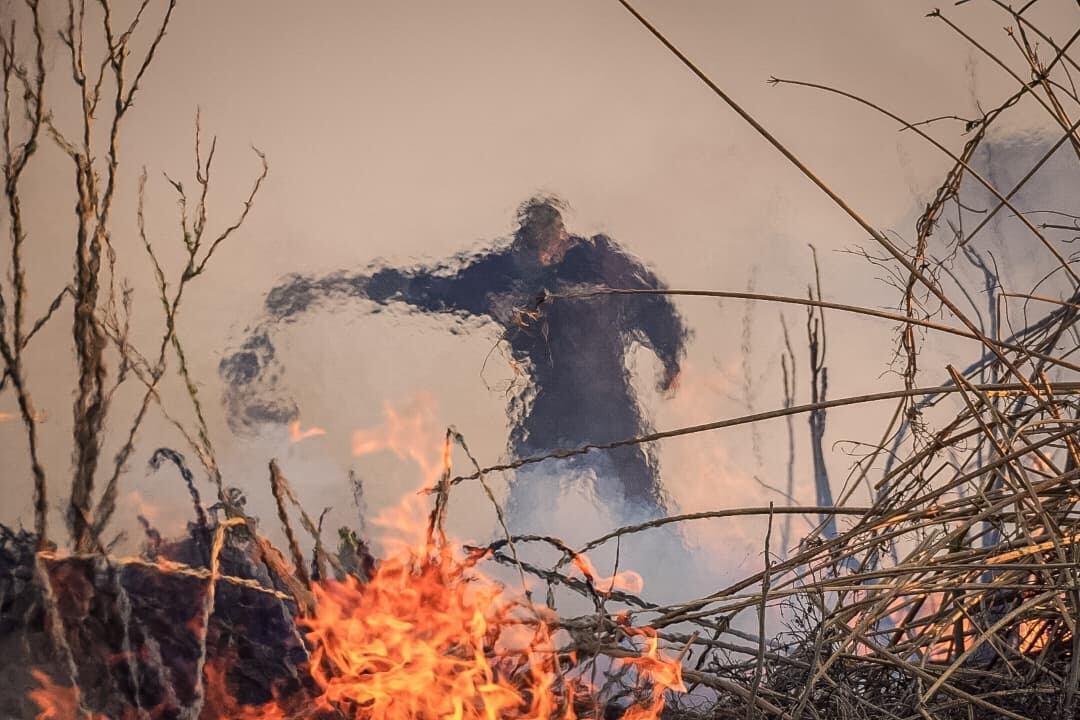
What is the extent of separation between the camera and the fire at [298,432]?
49.5 inches

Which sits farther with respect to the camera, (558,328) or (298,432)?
(558,328)

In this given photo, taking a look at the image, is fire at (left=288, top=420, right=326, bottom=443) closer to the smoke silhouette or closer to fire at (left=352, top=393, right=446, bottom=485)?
fire at (left=352, top=393, right=446, bottom=485)

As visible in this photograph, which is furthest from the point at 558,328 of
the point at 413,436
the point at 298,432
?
the point at 298,432

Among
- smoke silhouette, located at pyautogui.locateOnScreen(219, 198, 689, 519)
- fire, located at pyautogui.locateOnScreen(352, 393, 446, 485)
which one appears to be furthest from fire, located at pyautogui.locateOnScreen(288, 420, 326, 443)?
smoke silhouette, located at pyautogui.locateOnScreen(219, 198, 689, 519)

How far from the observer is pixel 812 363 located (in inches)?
59.1

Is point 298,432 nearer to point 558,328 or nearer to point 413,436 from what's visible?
point 413,436

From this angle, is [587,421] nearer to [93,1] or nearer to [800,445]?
[800,445]

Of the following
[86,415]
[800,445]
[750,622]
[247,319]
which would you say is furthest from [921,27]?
[86,415]

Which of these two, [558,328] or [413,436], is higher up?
[558,328]

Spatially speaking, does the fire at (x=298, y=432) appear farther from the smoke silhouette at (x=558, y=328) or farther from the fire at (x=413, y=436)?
the smoke silhouette at (x=558, y=328)

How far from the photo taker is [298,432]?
1.26 m

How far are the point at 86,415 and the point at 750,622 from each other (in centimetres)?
93

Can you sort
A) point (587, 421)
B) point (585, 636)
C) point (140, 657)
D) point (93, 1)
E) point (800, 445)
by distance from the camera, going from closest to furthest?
point (585, 636)
point (140, 657)
point (93, 1)
point (587, 421)
point (800, 445)

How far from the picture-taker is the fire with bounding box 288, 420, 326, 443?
1.26 m
